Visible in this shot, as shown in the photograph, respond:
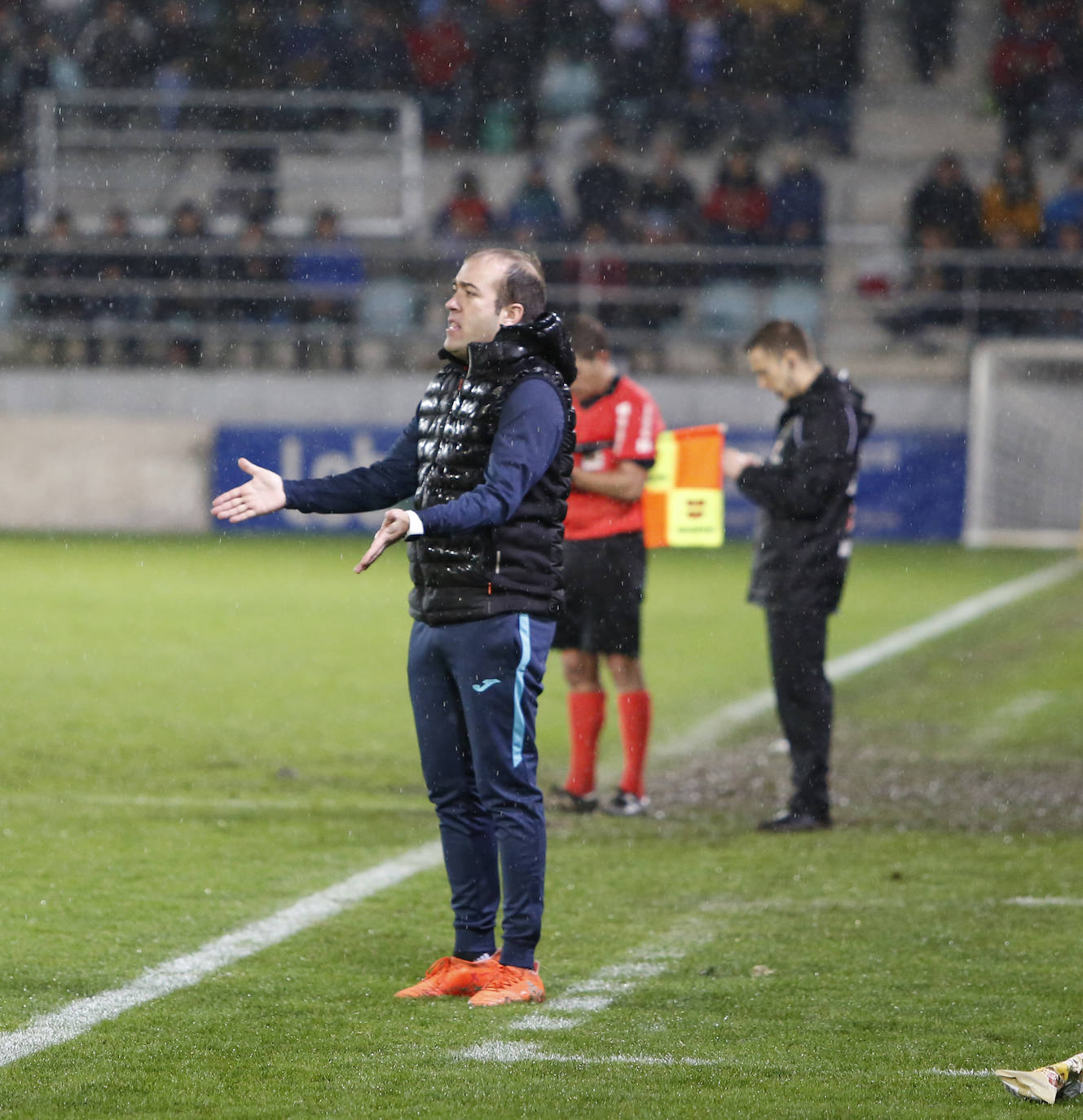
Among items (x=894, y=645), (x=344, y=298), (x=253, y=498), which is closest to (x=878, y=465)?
(x=344, y=298)

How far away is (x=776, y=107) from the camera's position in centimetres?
2462

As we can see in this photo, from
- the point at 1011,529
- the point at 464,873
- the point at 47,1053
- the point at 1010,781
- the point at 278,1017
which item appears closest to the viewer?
the point at 47,1053

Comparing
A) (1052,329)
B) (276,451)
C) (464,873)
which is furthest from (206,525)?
(464,873)

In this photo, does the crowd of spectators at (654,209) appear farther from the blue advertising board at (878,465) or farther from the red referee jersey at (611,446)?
the red referee jersey at (611,446)

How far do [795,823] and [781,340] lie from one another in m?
1.69

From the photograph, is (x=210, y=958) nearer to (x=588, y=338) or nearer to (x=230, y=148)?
(x=588, y=338)

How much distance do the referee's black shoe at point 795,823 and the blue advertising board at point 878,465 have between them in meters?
14.0

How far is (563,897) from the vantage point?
572 centimetres

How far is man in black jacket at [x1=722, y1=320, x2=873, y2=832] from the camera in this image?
268 inches

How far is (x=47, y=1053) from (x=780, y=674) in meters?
→ 3.55

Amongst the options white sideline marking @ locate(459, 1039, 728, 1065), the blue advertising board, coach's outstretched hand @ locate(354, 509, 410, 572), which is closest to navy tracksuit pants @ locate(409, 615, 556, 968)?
coach's outstretched hand @ locate(354, 509, 410, 572)

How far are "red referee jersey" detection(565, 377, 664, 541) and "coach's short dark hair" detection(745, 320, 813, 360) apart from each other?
0.51m

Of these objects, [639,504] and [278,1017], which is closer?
[278,1017]

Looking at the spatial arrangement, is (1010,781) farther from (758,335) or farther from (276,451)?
(276,451)
